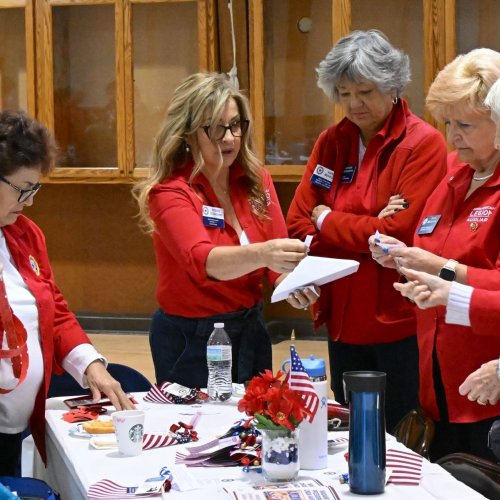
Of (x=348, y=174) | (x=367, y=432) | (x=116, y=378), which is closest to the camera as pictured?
(x=367, y=432)

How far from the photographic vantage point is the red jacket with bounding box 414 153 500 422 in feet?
9.04

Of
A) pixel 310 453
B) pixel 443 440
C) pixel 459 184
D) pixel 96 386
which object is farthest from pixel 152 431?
pixel 459 184

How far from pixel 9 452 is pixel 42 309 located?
429 mm

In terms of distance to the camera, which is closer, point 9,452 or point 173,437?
point 173,437

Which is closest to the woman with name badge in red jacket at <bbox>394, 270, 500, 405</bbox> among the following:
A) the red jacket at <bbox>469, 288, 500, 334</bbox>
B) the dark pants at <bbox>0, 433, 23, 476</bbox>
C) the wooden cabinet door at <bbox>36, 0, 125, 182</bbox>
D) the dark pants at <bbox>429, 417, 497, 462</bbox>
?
the red jacket at <bbox>469, 288, 500, 334</bbox>

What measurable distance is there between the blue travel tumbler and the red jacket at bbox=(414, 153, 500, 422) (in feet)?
2.37

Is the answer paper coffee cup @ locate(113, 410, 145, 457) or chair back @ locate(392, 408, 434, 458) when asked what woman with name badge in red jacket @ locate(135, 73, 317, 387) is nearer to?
chair back @ locate(392, 408, 434, 458)

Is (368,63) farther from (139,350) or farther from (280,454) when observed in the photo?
(139,350)

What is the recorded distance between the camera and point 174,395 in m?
2.94

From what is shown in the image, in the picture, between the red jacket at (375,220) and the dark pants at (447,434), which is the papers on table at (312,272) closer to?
the dark pants at (447,434)

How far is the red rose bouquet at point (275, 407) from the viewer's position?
208 cm

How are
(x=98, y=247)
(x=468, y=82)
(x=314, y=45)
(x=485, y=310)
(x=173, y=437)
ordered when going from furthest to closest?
(x=98, y=247) < (x=314, y=45) < (x=468, y=82) < (x=485, y=310) < (x=173, y=437)

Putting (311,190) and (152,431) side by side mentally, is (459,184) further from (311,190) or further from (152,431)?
(152,431)

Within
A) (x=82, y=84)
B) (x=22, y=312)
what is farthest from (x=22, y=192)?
(x=82, y=84)
